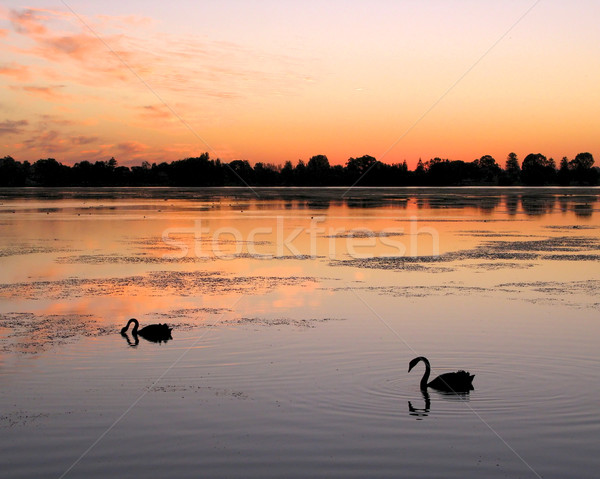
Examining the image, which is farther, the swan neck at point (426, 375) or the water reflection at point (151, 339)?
the water reflection at point (151, 339)

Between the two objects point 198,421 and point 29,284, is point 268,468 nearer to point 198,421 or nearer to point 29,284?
point 198,421

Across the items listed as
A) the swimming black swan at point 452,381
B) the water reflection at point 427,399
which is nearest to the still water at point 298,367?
the water reflection at point 427,399

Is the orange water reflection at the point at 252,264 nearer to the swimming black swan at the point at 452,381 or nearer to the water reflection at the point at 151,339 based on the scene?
the water reflection at the point at 151,339

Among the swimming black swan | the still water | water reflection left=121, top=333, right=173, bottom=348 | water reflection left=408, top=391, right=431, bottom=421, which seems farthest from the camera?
water reflection left=121, top=333, right=173, bottom=348

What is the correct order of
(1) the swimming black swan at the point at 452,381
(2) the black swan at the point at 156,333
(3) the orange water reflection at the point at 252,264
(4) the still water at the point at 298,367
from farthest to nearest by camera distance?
1. (3) the orange water reflection at the point at 252,264
2. (2) the black swan at the point at 156,333
3. (1) the swimming black swan at the point at 452,381
4. (4) the still water at the point at 298,367

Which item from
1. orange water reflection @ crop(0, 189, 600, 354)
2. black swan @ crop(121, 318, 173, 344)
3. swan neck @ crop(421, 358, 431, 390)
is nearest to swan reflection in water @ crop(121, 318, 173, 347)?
black swan @ crop(121, 318, 173, 344)

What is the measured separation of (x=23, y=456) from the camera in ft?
21.4

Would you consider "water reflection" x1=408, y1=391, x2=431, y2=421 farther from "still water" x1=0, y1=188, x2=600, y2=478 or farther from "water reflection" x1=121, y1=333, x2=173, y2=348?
"water reflection" x1=121, y1=333, x2=173, y2=348

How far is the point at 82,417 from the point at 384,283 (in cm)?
1007

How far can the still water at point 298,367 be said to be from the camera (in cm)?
659

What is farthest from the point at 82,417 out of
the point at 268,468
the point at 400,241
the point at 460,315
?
the point at 400,241

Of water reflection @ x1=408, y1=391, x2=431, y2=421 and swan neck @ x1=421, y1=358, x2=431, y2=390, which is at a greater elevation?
swan neck @ x1=421, y1=358, x2=431, y2=390

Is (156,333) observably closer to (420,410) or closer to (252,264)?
(420,410)

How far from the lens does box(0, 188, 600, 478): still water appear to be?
6.59 meters
